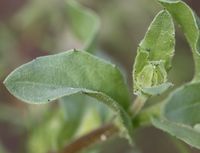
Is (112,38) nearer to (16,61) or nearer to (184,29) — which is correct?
(16,61)

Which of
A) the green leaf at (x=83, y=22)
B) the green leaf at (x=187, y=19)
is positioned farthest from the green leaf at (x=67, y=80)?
the green leaf at (x=83, y=22)

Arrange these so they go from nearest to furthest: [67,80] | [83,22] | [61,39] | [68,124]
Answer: [67,80]
[68,124]
[83,22]
[61,39]

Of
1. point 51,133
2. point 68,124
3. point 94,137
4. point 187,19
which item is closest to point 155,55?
point 187,19

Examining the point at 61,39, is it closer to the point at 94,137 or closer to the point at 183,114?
the point at 94,137

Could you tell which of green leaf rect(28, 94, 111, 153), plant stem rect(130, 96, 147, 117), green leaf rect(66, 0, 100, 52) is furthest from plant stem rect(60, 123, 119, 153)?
green leaf rect(66, 0, 100, 52)

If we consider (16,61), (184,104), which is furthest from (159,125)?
(16,61)

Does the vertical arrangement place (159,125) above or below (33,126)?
above

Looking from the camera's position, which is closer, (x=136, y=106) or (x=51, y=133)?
(x=136, y=106)
